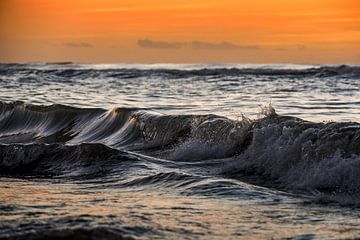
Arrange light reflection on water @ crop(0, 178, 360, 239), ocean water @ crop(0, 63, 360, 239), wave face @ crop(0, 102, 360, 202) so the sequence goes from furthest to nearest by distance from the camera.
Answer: wave face @ crop(0, 102, 360, 202)
ocean water @ crop(0, 63, 360, 239)
light reflection on water @ crop(0, 178, 360, 239)

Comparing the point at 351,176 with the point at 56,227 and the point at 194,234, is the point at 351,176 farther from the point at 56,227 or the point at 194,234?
the point at 56,227

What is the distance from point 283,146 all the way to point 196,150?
6.93 feet

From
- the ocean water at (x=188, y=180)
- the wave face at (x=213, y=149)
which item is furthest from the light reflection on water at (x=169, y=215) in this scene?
the wave face at (x=213, y=149)

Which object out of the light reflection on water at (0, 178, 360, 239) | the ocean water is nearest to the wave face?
the ocean water

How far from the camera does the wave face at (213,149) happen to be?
8648mm

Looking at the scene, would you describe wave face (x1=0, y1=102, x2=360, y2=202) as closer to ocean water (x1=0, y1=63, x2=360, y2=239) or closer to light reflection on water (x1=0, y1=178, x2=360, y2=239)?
ocean water (x1=0, y1=63, x2=360, y2=239)

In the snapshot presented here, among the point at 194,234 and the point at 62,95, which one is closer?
the point at 194,234

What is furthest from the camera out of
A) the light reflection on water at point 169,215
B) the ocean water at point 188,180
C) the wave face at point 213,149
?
the wave face at point 213,149

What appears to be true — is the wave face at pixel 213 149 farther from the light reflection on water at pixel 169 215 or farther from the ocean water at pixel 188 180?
the light reflection on water at pixel 169 215

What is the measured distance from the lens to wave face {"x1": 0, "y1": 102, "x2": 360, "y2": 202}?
865 centimetres

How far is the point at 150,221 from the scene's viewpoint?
6.12 m

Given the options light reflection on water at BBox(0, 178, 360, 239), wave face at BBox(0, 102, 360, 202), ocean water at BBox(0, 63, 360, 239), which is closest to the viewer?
light reflection on water at BBox(0, 178, 360, 239)

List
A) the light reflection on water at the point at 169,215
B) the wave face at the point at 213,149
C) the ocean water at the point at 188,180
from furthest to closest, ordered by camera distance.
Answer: the wave face at the point at 213,149 → the ocean water at the point at 188,180 → the light reflection on water at the point at 169,215

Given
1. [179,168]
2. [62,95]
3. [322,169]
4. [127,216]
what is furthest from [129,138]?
[62,95]
